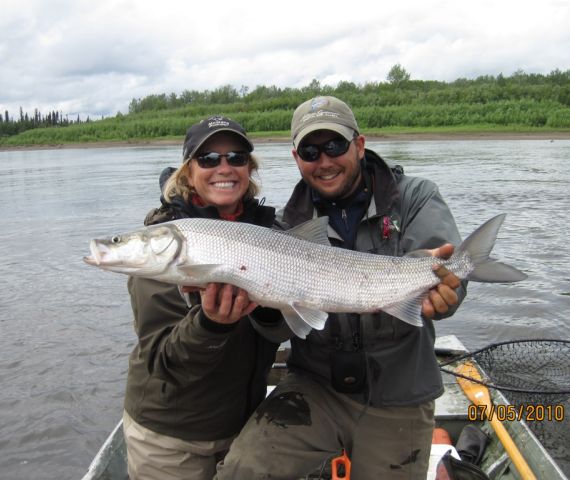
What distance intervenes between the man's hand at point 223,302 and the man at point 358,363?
736mm

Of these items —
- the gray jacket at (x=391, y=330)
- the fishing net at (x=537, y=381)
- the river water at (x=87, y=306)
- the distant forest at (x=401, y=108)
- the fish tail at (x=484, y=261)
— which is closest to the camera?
the fish tail at (x=484, y=261)

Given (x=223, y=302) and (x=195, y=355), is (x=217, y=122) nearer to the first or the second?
(x=223, y=302)

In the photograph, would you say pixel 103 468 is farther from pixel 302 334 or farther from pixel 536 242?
pixel 536 242

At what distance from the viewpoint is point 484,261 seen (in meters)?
3.10

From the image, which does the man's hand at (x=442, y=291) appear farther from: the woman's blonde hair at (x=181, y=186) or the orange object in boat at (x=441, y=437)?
the orange object in boat at (x=441, y=437)

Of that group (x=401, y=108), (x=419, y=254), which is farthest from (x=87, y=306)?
(x=401, y=108)

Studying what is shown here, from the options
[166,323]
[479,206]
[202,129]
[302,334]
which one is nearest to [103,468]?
[166,323]

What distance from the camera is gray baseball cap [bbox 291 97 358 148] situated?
353cm

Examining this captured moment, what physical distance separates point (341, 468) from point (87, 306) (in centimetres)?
619

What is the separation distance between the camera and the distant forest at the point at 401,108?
4562 centimetres

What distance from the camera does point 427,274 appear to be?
315cm

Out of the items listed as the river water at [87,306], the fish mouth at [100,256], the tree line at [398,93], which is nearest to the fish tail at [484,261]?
the fish mouth at [100,256]

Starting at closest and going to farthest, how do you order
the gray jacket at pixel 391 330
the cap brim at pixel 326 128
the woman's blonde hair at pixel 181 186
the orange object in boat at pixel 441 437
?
the gray jacket at pixel 391 330 → the woman's blonde hair at pixel 181 186 → the cap brim at pixel 326 128 → the orange object in boat at pixel 441 437

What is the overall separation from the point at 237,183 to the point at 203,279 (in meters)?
0.86
